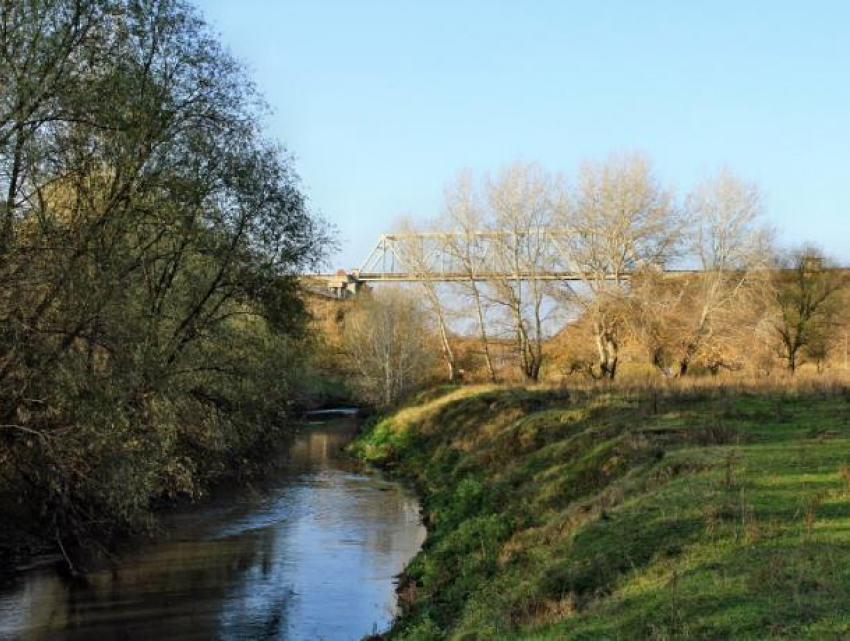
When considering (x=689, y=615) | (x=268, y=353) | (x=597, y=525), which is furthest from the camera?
(x=268, y=353)

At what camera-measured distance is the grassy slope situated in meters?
8.34

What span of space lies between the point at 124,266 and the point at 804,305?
52.3 meters

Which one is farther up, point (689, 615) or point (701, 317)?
point (701, 317)

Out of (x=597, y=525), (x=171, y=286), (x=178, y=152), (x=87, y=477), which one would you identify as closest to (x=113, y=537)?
(x=87, y=477)

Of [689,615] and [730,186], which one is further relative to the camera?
[730,186]

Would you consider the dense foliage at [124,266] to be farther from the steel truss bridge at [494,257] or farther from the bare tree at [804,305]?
the bare tree at [804,305]

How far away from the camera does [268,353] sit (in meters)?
25.1

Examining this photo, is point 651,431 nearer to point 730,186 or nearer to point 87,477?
point 87,477

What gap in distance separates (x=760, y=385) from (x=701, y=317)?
18685 mm

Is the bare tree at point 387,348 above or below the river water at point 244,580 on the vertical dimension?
above

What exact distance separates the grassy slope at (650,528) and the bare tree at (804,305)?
30520mm

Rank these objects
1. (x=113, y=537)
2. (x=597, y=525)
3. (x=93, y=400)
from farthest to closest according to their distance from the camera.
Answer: (x=113, y=537) < (x=93, y=400) < (x=597, y=525)

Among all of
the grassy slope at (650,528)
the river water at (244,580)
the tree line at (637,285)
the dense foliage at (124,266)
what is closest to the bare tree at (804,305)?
the tree line at (637,285)

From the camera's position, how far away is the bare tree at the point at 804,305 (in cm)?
5678
